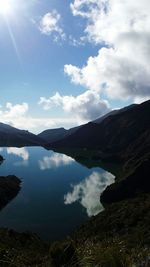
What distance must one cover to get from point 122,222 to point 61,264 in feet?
135

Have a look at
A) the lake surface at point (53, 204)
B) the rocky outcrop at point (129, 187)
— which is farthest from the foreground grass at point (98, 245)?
the rocky outcrop at point (129, 187)

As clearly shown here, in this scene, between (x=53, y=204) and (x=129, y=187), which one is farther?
(x=129, y=187)

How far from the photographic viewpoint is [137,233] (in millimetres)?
39500

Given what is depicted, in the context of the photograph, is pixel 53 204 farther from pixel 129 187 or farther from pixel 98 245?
pixel 98 245

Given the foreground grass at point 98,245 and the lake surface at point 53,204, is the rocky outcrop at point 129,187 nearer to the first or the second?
the lake surface at point 53,204

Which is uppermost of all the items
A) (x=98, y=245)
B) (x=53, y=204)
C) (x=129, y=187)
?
(x=98, y=245)

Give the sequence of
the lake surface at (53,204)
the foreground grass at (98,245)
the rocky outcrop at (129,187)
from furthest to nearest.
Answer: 1. the rocky outcrop at (129,187)
2. the lake surface at (53,204)
3. the foreground grass at (98,245)

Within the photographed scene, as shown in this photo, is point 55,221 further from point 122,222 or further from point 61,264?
point 61,264

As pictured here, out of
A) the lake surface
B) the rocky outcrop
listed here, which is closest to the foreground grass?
the lake surface

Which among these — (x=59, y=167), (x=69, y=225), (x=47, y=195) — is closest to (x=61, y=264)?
(x=69, y=225)

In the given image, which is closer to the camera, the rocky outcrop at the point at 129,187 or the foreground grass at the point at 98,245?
the foreground grass at the point at 98,245

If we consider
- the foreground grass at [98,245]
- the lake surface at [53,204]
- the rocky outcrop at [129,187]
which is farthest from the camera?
the rocky outcrop at [129,187]

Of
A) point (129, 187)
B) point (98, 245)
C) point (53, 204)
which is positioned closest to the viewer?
point (98, 245)

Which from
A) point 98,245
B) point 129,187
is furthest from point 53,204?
point 98,245
